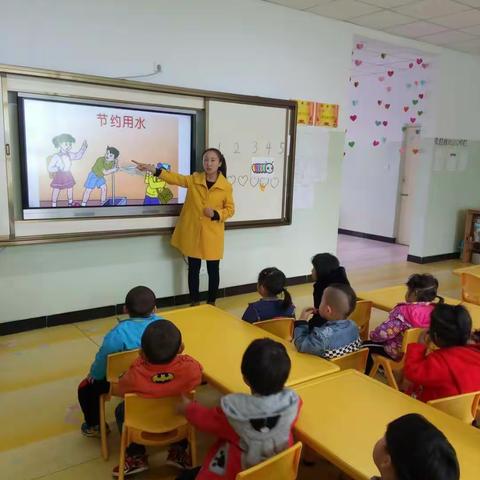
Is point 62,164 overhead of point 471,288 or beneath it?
overhead

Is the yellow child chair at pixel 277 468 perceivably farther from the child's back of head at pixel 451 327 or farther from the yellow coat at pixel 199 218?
the yellow coat at pixel 199 218

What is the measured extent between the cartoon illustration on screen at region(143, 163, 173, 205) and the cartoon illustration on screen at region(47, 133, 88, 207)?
0.63 meters

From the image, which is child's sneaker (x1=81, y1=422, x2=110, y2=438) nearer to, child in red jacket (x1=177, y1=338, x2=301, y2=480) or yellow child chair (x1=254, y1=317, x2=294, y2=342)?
yellow child chair (x1=254, y1=317, x2=294, y2=342)

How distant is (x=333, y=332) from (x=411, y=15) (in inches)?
167

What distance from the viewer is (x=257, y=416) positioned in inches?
55.7

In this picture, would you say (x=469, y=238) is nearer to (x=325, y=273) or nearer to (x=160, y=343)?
(x=325, y=273)

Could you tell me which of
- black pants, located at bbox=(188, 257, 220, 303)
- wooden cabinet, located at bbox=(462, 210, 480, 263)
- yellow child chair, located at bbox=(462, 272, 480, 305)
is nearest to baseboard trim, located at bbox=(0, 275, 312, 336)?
black pants, located at bbox=(188, 257, 220, 303)

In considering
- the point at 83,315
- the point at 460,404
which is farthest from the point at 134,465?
the point at 83,315

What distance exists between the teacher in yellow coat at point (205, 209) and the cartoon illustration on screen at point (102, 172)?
0.34m

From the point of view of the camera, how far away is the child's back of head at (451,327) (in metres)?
1.91

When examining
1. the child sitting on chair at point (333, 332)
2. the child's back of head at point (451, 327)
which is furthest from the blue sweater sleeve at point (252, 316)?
the child's back of head at point (451, 327)

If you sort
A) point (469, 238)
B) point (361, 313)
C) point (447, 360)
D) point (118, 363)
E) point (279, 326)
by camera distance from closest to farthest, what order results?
1. point (447, 360)
2. point (118, 363)
3. point (279, 326)
4. point (361, 313)
5. point (469, 238)

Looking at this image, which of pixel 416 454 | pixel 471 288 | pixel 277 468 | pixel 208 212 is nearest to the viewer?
pixel 416 454

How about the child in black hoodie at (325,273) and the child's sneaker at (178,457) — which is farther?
Result: the child in black hoodie at (325,273)
